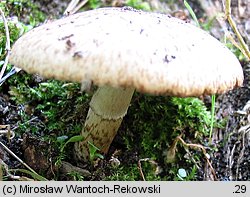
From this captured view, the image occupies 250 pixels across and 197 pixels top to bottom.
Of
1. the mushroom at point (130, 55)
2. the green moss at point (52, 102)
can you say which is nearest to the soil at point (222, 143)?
the green moss at point (52, 102)

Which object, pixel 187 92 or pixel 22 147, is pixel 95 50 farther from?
pixel 22 147

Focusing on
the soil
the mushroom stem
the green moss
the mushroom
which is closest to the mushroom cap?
the mushroom

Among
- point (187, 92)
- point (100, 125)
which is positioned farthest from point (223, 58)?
point (100, 125)

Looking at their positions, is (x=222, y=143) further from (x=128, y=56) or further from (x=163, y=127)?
(x=128, y=56)

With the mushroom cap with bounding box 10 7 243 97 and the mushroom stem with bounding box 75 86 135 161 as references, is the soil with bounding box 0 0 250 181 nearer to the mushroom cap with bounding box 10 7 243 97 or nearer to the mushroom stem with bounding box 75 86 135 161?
the mushroom stem with bounding box 75 86 135 161

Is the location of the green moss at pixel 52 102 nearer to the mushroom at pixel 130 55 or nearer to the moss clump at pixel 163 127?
the moss clump at pixel 163 127

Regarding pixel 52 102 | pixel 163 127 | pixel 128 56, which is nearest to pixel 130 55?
pixel 128 56
